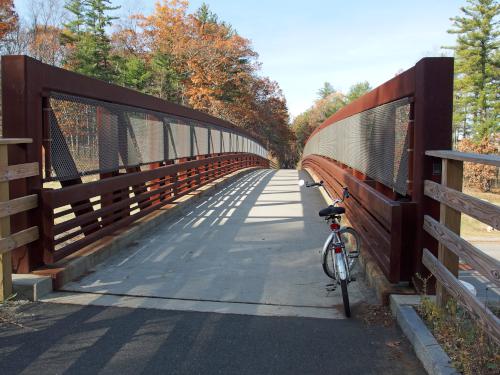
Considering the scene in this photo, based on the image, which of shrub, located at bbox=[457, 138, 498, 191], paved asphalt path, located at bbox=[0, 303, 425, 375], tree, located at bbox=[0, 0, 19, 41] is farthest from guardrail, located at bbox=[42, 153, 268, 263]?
tree, located at bbox=[0, 0, 19, 41]

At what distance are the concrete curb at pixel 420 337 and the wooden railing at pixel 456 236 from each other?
265mm

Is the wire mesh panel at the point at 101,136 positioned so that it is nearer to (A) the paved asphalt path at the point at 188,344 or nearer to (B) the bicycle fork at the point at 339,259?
(A) the paved asphalt path at the point at 188,344

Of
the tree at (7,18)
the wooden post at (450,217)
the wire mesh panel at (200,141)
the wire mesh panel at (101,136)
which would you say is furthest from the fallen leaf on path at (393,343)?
the tree at (7,18)

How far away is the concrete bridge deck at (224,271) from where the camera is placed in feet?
15.0

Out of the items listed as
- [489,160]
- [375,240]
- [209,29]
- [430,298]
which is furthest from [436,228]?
[209,29]

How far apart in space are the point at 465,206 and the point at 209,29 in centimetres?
3975

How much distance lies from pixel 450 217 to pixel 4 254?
144 inches

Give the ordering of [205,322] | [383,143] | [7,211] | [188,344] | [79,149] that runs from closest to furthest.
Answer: [188,344] < [205,322] < [7,211] < [383,143] < [79,149]

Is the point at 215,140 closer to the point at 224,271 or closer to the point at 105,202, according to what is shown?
the point at 105,202

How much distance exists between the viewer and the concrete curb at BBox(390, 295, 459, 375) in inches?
118

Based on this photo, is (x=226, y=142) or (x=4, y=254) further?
(x=226, y=142)

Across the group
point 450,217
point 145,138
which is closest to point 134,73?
point 145,138

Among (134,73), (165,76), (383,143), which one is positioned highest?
(134,73)

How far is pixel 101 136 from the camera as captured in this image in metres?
6.45
